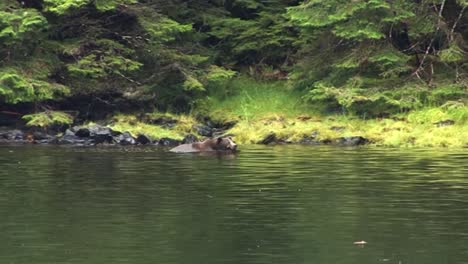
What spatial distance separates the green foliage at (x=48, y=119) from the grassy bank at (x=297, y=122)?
177cm

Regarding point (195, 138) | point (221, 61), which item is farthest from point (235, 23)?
point (195, 138)

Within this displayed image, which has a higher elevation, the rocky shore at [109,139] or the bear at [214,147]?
the bear at [214,147]

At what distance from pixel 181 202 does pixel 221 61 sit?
2825 centimetres

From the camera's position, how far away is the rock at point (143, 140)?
36.8m

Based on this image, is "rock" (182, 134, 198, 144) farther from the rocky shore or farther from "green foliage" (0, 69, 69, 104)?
"green foliage" (0, 69, 69, 104)

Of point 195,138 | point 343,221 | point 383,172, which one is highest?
point 343,221

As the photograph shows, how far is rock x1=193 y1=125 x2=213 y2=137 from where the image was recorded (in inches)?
1543

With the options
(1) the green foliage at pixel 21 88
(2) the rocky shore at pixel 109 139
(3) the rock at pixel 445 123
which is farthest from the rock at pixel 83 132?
(3) the rock at pixel 445 123

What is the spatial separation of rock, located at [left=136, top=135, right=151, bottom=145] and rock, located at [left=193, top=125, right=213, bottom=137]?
2.82m

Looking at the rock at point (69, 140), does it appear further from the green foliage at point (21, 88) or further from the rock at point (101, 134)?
the green foliage at point (21, 88)

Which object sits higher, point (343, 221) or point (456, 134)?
point (343, 221)

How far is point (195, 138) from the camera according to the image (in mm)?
37781

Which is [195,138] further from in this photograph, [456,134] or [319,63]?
[456,134]

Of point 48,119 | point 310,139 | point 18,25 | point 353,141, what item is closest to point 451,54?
point 353,141
